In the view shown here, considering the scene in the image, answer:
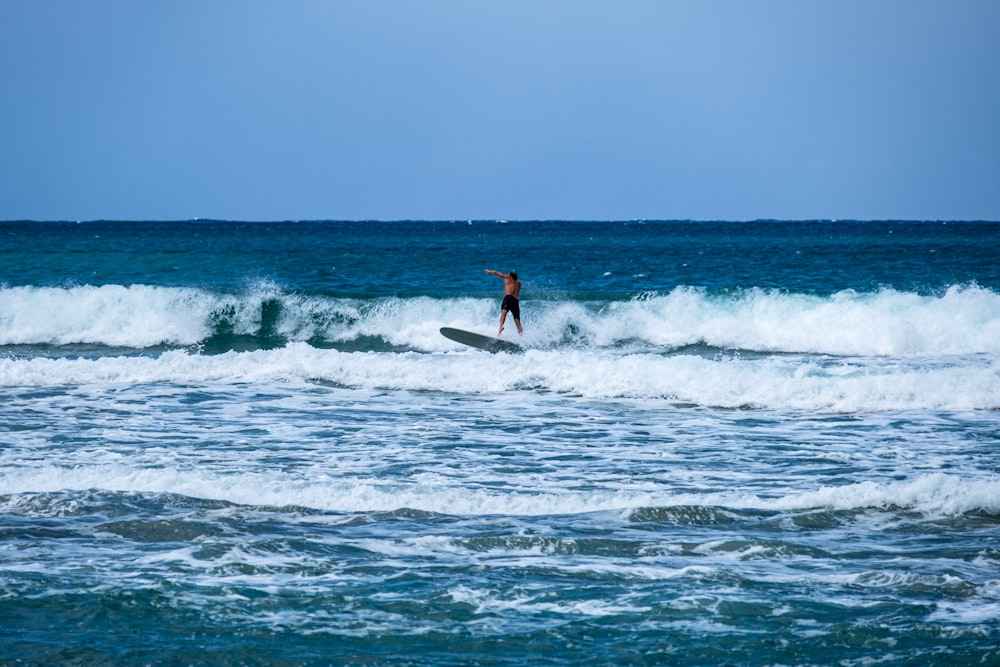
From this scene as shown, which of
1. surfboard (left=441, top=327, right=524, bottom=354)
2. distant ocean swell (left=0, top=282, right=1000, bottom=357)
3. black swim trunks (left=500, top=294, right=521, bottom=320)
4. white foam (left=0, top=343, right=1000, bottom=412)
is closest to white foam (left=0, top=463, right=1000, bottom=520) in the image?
white foam (left=0, top=343, right=1000, bottom=412)

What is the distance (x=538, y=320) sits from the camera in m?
24.7

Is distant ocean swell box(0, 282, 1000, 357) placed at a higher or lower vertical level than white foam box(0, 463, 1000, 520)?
higher

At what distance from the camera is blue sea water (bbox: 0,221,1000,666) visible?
5.77 metres

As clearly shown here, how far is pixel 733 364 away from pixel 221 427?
26.9ft

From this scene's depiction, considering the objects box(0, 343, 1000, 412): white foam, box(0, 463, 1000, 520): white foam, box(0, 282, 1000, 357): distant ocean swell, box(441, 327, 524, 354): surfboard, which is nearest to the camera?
box(0, 463, 1000, 520): white foam

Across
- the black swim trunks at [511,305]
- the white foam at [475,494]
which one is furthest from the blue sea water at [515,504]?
the black swim trunks at [511,305]

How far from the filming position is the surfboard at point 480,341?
19797 millimetres

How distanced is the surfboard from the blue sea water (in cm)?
109

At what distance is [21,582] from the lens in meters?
6.49

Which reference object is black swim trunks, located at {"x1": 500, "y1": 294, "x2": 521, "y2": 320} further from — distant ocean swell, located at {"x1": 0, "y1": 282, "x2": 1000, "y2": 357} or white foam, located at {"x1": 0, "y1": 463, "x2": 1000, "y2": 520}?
white foam, located at {"x1": 0, "y1": 463, "x2": 1000, "y2": 520}

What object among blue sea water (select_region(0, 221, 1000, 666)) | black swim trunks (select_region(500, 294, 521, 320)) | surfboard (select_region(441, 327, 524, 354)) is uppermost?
black swim trunks (select_region(500, 294, 521, 320))

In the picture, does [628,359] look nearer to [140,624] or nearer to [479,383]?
[479,383]

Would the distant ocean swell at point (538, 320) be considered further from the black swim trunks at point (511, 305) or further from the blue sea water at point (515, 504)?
the black swim trunks at point (511, 305)

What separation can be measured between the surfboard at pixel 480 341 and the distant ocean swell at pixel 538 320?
87 cm
